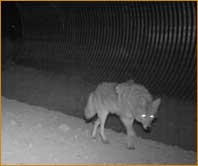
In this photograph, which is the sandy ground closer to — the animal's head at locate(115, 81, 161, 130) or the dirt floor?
the dirt floor

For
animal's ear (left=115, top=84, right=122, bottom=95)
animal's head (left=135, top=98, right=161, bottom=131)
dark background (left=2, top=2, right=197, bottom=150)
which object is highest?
dark background (left=2, top=2, right=197, bottom=150)

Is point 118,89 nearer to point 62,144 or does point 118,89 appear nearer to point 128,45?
point 62,144

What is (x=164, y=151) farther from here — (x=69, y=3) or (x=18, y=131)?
(x=69, y=3)

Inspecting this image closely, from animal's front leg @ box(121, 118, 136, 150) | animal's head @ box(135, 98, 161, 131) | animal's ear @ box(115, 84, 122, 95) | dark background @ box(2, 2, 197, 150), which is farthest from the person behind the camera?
dark background @ box(2, 2, 197, 150)

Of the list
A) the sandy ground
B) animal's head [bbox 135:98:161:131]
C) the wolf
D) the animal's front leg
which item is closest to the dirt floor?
the sandy ground

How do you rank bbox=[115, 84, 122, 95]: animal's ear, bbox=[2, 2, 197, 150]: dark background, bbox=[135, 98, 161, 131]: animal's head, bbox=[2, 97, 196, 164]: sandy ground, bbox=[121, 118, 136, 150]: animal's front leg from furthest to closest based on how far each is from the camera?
bbox=[2, 2, 197, 150]: dark background, bbox=[115, 84, 122, 95]: animal's ear, bbox=[121, 118, 136, 150]: animal's front leg, bbox=[135, 98, 161, 131]: animal's head, bbox=[2, 97, 196, 164]: sandy ground

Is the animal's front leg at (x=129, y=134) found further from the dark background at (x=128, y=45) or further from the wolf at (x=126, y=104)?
the dark background at (x=128, y=45)

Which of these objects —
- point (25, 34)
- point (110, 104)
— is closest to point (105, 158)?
point (110, 104)

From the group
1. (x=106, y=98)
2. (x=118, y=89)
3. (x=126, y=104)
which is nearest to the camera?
(x=126, y=104)

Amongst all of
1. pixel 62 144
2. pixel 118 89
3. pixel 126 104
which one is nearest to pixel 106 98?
pixel 118 89
